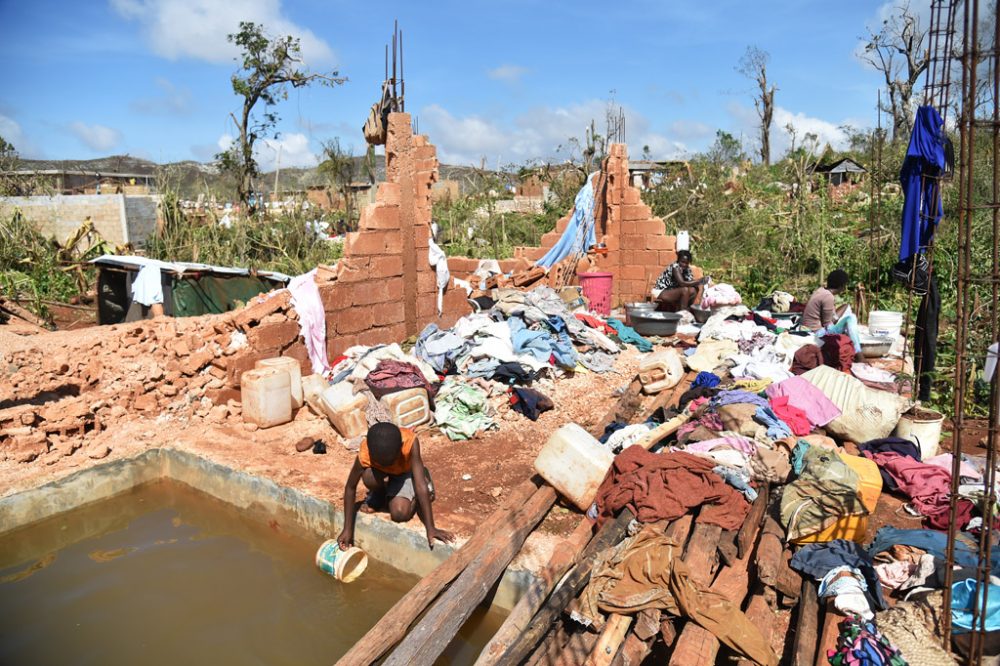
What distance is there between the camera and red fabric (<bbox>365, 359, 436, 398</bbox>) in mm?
6883

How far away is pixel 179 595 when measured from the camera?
4680 millimetres

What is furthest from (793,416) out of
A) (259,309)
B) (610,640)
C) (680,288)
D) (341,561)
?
(259,309)

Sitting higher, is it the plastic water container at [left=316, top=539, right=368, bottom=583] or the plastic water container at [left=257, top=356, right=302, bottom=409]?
the plastic water container at [left=257, top=356, right=302, bottom=409]

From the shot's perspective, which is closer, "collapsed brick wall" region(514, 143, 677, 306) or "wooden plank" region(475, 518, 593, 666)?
"wooden plank" region(475, 518, 593, 666)

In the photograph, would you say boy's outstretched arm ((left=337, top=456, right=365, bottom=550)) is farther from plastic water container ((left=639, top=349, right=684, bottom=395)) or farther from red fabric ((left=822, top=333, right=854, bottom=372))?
red fabric ((left=822, top=333, right=854, bottom=372))

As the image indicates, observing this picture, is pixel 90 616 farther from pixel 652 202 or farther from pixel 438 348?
pixel 652 202

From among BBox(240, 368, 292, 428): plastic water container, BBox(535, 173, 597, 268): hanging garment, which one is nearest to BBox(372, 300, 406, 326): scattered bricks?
BBox(240, 368, 292, 428): plastic water container

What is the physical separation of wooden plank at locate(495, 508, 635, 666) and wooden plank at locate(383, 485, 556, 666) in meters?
0.35

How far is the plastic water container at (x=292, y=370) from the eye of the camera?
7121 millimetres

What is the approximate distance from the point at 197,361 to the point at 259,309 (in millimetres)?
853

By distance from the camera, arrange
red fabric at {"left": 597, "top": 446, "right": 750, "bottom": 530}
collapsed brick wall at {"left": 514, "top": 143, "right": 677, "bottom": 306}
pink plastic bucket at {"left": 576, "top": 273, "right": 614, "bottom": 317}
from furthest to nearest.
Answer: collapsed brick wall at {"left": 514, "top": 143, "right": 677, "bottom": 306} → pink plastic bucket at {"left": 576, "top": 273, "right": 614, "bottom": 317} → red fabric at {"left": 597, "top": 446, "right": 750, "bottom": 530}

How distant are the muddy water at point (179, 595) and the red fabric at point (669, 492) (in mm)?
1157

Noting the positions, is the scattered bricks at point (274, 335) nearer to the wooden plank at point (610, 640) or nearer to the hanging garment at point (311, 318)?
the hanging garment at point (311, 318)

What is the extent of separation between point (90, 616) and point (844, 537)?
482cm
